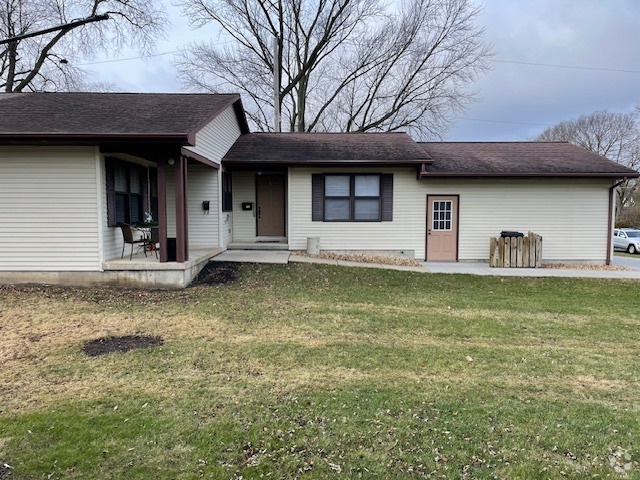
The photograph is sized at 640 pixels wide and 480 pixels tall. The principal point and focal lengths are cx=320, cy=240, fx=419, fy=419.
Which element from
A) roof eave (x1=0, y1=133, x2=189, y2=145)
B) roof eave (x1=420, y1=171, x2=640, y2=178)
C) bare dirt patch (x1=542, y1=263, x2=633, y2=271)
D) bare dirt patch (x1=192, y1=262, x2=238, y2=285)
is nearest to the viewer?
roof eave (x1=0, y1=133, x2=189, y2=145)

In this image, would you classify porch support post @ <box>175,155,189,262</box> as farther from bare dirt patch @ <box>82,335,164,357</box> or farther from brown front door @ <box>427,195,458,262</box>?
brown front door @ <box>427,195,458,262</box>

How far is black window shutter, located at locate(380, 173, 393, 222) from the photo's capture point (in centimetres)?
1188

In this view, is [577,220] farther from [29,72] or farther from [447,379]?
[29,72]

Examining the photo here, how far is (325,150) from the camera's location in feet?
40.7

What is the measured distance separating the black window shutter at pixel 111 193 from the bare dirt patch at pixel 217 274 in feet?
6.65

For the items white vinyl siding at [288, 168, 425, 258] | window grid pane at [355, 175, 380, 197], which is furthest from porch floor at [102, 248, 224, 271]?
window grid pane at [355, 175, 380, 197]

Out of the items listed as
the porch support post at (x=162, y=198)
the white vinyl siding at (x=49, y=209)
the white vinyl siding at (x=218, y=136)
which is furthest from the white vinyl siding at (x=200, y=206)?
the white vinyl siding at (x=49, y=209)

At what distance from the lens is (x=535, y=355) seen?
4680mm

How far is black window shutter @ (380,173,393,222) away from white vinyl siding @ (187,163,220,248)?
4570 millimetres

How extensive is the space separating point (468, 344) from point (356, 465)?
2.92 meters

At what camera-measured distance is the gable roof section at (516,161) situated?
11500 mm

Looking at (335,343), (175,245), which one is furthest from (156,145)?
(335,343)

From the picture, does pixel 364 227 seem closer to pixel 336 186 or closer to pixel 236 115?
pixel 336 186

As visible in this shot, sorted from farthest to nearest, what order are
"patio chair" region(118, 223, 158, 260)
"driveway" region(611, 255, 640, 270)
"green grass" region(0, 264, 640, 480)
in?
"driveway" region(611, 255, 640, 270), "patio chair" region(118, 223, 158, 260), "green grass" region(0, 264, 640, 480)
